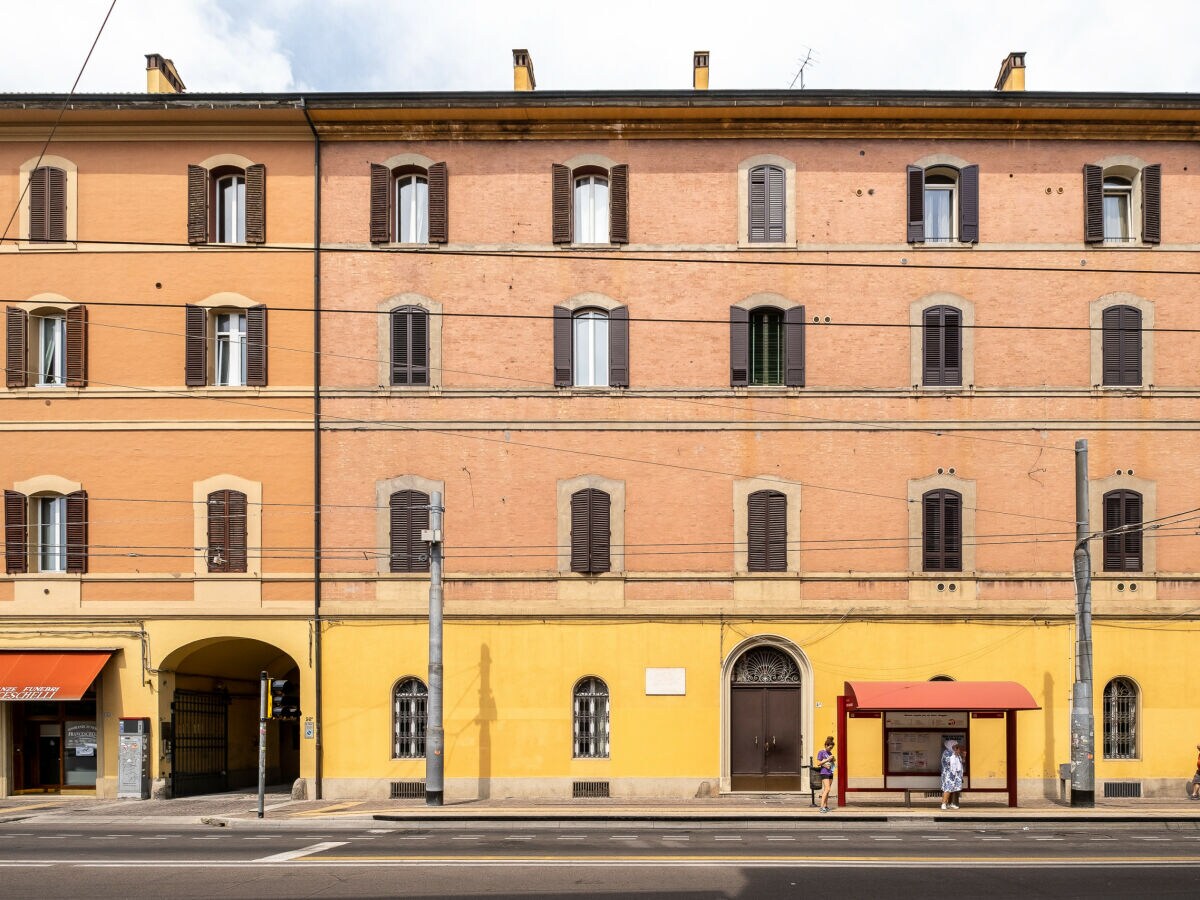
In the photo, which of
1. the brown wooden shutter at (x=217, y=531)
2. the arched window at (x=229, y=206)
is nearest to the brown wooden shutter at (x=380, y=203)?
the arched window at (x=229, y=206)

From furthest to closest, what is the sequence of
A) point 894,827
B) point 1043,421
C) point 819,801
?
point 1043,421, point 819,801, point 894,827

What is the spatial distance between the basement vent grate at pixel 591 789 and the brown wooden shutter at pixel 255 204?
582 inches

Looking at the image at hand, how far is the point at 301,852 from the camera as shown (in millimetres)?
20594

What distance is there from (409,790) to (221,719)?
6.59 meters

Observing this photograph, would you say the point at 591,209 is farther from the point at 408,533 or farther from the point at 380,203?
the point at 408,533

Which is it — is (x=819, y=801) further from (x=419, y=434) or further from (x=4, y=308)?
(x=4, y=308)

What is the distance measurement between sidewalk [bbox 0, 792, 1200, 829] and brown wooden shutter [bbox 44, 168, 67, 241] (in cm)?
1331

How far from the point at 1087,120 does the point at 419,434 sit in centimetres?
1730

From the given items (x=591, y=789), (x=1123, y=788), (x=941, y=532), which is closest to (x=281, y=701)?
(x=591, y=789)

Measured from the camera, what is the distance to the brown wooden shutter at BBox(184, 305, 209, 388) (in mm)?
29156

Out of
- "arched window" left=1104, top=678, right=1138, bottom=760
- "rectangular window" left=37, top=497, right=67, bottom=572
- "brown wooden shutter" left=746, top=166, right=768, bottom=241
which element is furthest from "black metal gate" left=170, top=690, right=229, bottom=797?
"arched window" left=1104, top=678, right=1138, bottom=760

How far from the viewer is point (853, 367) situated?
29062 mm

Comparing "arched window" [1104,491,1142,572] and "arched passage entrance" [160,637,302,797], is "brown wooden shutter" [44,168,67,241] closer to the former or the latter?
"arched passage entrance" [160,637,302,797]

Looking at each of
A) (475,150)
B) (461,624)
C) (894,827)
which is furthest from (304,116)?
(894,827)
